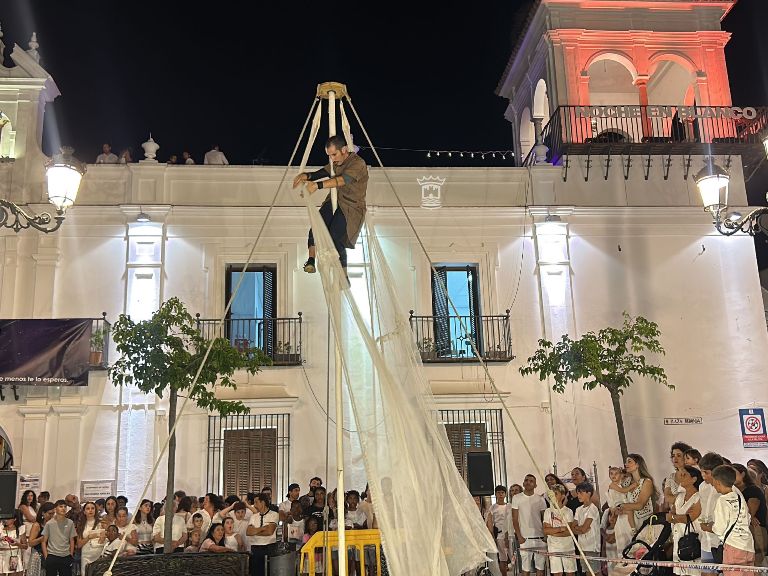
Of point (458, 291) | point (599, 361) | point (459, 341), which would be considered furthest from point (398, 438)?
point (458, 291)

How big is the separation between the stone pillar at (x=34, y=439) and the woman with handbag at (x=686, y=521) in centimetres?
923

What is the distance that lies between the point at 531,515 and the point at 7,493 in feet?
18.9

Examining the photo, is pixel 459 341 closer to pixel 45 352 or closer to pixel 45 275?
pixel 45 352

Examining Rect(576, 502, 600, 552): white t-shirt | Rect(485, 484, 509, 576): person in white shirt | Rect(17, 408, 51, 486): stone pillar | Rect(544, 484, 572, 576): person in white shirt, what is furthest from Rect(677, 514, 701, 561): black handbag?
Rect(17, 408, 51, 486): stone pillar

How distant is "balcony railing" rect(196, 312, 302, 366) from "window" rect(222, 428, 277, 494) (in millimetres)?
1182

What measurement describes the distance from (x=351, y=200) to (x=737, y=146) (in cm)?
1116

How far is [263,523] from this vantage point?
365 inches

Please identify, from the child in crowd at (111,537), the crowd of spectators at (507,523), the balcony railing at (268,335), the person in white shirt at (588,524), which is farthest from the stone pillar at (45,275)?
the person in white shirt at (588,524)

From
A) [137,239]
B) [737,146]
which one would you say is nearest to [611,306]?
[737,146]

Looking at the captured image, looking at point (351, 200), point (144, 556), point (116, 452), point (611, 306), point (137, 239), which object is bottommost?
point (144, 556)

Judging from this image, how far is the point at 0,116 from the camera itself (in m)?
13.8

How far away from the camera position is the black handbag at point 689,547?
645cm

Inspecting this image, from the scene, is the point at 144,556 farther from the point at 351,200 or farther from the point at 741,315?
the point at 741,315

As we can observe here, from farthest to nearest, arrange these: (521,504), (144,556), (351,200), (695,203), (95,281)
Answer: (695,203), (95,281), (521,504), (144,556), (351,200)
